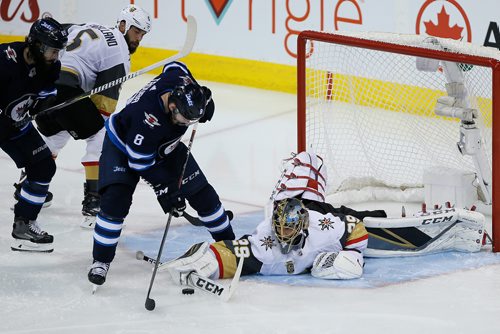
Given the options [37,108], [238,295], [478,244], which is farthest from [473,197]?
[37,108]

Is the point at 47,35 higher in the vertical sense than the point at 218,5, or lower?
higher

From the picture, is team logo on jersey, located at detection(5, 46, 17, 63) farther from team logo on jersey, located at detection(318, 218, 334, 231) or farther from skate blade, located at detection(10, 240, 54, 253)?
team logo on jersey, located at detection(318, 218, 334, 231)

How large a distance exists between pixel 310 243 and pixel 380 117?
1624 mm

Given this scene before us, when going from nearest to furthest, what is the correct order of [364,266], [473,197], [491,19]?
[364,266]
[473,197]
[491,19]

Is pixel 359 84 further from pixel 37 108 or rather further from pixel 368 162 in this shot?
pixel 37 108

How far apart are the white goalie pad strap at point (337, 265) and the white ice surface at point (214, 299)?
47 mm

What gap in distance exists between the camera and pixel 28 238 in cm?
504

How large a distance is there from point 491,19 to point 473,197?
1868 mm

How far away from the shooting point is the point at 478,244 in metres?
4.95

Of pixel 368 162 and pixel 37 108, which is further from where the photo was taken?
pixel 368 162

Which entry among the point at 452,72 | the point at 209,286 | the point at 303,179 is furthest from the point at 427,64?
the point at 209,286

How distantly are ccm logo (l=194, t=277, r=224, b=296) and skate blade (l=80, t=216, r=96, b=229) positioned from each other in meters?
1.15

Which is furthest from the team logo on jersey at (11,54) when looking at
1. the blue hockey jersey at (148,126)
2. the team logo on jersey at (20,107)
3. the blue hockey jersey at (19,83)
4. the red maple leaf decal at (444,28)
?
the red maple leaf decal at (444,28)

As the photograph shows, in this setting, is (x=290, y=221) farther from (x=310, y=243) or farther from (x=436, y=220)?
(x=436, y=220)
